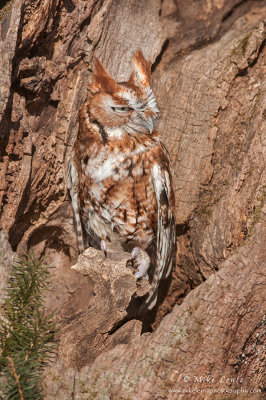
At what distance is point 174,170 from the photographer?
2768mm

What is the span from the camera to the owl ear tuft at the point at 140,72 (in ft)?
7.94

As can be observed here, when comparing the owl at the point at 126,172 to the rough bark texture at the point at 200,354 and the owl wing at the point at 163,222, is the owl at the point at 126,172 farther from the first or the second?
the rough bark texture at the point at 200,354

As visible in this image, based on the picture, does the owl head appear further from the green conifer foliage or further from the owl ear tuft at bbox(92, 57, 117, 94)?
the green conifer foliage

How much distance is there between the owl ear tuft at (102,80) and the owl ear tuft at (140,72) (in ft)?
0.49

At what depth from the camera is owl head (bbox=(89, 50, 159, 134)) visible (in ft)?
7.55

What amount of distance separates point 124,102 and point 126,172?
14.6 inches

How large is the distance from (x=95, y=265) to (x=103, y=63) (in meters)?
1.22

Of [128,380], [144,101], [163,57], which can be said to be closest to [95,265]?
[128,380]

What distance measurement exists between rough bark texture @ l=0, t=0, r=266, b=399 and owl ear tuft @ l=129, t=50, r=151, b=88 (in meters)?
0.23

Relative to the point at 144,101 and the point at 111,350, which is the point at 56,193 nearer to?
the point at 144,101

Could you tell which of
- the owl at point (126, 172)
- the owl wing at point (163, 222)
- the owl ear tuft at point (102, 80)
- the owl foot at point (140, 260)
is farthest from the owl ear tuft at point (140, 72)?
the owl foot at point (140, 260)

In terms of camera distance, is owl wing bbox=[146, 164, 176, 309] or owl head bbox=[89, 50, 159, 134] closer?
owl head bbox=[89, 50, 159, 134]

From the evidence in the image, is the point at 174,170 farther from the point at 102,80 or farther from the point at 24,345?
the point at 24,345

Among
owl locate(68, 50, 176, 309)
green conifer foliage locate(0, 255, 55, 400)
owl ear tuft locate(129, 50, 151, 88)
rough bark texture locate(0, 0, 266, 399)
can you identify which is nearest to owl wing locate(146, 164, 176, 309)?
owl locate(68, 50, 176, 309)
